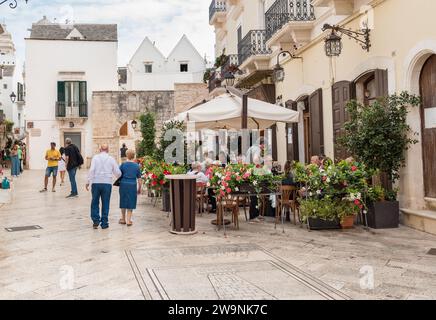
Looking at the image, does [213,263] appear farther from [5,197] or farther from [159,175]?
[5,197]

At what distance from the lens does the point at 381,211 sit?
7836 millimetres

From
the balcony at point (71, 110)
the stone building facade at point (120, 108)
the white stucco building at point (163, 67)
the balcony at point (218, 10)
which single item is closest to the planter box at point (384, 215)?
the balcony at point (218, 10)

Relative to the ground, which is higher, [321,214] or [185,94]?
[185,94]

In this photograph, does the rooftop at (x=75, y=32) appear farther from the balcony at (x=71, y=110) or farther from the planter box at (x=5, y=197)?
the planter box at (x=5, y=197)

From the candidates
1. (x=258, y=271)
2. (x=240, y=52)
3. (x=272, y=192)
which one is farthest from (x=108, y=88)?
(x=258, y=271)

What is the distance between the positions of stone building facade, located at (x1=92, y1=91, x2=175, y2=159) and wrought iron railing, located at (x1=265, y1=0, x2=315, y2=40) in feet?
Result: 63.2

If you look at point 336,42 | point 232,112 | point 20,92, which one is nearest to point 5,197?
point 232,112

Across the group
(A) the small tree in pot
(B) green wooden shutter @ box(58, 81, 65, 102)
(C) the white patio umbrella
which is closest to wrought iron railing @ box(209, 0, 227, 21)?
(B) green wooden shutter @ box(58, 81, 65, 102)

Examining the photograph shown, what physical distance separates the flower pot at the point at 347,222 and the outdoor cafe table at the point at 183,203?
2.48 m

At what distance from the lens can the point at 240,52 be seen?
682 inches

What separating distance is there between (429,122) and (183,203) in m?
4.26

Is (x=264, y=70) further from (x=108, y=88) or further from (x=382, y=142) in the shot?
(x=108, y=88)

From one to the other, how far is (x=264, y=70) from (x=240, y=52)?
216 cm

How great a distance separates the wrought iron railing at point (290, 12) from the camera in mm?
12102
